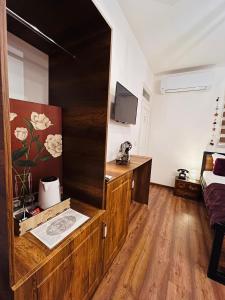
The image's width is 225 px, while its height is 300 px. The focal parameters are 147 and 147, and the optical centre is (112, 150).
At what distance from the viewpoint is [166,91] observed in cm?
357

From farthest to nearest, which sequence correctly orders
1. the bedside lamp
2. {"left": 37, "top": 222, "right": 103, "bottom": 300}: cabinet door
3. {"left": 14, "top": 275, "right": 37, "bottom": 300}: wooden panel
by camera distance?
the bedside lamp
{"left": 37, "top": 222, "right": 103, "bottom": 300}: cabinet door
{"left": 14, "top": 275, "right": 37, "bottom": 300}: wooden panel

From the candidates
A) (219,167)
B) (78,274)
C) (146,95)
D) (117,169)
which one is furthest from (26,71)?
(219,167)

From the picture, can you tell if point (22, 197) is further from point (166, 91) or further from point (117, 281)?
point (166, 91)

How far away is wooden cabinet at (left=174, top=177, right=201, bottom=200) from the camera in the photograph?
10.3 feet

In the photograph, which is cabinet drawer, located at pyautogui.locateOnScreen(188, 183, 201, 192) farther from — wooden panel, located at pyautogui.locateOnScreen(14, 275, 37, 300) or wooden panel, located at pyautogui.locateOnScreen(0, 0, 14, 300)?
wooden panel, located at pyautogui.locateOnScreen(0, 0, 14, 300)

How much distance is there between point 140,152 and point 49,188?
103 inches

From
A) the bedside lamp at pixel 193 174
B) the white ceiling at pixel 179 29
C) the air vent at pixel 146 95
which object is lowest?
the bedside lamp at pixel 193 174

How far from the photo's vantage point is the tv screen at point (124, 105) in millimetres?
1883

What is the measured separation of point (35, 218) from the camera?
0.88m

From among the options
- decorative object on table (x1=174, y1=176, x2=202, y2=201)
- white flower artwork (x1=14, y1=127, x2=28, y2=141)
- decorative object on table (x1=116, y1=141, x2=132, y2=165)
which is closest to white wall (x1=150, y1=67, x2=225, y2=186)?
decorative object on table (x1=174, y1=176, x2=202, y2=201)

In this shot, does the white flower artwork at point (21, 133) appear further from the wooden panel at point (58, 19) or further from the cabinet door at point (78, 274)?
the cabinet door at point (78, 274)

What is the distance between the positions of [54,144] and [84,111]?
0.36 metres

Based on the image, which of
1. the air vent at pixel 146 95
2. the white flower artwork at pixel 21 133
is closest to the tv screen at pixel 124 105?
the air vent at pixel 146 95

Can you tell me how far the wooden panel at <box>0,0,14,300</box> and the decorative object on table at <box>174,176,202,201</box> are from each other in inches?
130
